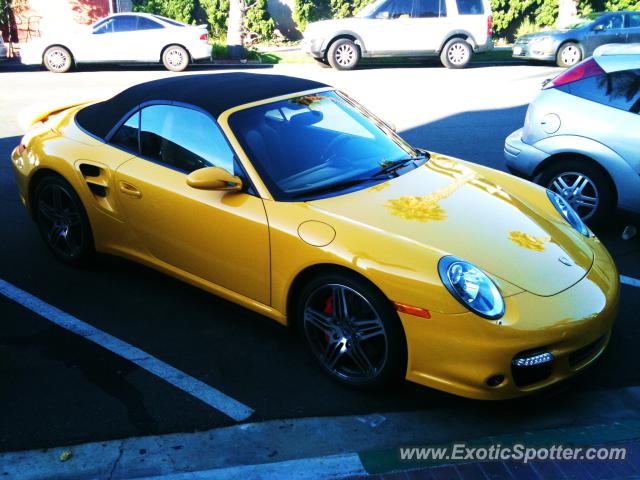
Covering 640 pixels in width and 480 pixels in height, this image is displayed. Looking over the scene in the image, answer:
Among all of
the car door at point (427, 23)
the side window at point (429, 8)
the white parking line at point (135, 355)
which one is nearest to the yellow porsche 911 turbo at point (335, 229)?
the white parking line at point (135, 355)

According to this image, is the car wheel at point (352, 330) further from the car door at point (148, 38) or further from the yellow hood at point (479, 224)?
the car door at point (148, 38)

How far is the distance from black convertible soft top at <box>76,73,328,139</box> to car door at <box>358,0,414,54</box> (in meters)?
12.0

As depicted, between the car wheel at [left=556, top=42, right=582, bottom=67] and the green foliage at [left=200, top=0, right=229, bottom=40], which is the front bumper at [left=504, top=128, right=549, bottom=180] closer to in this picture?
the car wheel at [left=556, top=42, right=582, bottom=67]

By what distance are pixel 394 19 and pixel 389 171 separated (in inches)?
514

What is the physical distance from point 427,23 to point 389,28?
3.10 ft

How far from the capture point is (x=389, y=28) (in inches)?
641

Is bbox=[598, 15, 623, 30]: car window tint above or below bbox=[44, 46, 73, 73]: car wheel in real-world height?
above

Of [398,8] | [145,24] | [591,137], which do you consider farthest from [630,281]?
[145,24]

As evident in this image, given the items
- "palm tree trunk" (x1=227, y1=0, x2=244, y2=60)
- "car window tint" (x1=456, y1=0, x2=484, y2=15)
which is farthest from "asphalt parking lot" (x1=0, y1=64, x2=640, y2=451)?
"palm tree trunk" (x1=227, y1=0, x2=244, y2=60)

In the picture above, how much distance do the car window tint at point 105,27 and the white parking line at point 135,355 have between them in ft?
40.7

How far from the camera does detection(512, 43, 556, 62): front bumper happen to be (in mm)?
16531

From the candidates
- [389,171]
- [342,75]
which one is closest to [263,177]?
[389,171]

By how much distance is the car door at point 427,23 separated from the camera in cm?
1641

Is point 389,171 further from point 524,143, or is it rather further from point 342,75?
point 342,75
